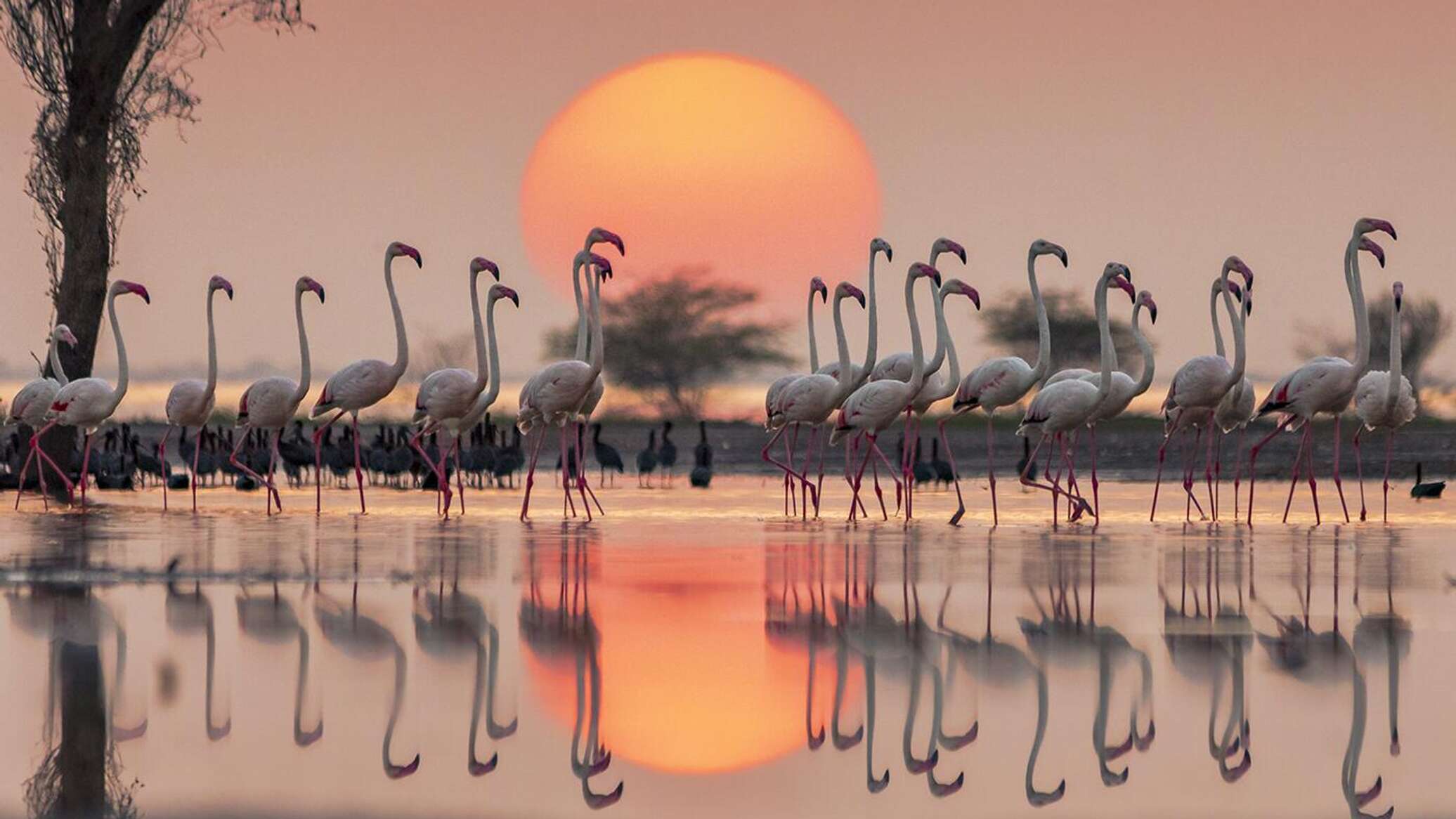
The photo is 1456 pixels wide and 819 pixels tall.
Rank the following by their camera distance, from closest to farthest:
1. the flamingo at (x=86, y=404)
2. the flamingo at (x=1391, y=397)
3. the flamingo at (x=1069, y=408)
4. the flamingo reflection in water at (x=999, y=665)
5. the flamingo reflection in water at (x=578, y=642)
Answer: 1. the flamingo reflection in water at (x=578, y=642)
2. the flamingo reflection in water at (x=999, y=665)
3. the flamingo at (x=1069, y=408)
4. the flamingo at (x=1391, y=397)
5. the flamingo at (x=86, y=404)

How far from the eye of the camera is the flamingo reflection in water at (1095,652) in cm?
655

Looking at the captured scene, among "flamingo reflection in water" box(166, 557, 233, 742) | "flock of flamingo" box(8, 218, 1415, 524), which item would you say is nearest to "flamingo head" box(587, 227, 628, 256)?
"flock of flamingo" box(8, 218, 1415, 524)

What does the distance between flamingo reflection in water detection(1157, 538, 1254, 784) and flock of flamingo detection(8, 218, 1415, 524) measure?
7745 millimetres

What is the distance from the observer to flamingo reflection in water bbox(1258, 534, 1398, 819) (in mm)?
5871

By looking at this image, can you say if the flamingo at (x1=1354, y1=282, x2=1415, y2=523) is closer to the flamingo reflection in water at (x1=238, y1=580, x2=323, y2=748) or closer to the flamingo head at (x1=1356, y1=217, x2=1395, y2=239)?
the flamingo head at (x1=1356, y1=217, x2=1395, y2=239)

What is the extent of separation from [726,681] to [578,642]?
4.20ft

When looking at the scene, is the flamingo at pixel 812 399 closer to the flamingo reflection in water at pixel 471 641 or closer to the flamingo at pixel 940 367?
the flamingo at pixel 940 367

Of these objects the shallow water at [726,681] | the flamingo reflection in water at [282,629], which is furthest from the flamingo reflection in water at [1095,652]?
the flamingo reflection in water at [282,629]

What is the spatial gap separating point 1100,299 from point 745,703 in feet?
47.2

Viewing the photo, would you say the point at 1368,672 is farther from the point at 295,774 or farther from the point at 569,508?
the point at 569,508

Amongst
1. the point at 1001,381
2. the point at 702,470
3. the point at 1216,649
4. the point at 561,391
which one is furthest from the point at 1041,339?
the point at 1216,649

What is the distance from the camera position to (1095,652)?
28.5ft

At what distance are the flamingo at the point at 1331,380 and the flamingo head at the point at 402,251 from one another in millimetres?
8756

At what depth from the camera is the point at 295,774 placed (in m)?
6.04
